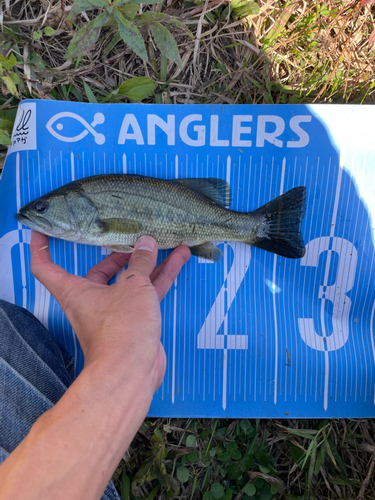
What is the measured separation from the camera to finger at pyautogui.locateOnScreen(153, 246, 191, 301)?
92.5 inches

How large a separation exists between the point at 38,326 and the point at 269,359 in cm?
195

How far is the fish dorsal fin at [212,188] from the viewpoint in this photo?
8.12 ft

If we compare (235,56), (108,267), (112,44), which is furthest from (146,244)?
(235,56)

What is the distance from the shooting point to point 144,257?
197 centimetres

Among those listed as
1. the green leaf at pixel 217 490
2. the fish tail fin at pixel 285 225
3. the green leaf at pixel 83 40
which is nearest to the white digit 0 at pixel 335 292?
the fish tail fin at pixel 285 225

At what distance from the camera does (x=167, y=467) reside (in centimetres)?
255

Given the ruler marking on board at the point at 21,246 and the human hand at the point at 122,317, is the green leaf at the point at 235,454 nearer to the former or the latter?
the human hand at the point at 122,317

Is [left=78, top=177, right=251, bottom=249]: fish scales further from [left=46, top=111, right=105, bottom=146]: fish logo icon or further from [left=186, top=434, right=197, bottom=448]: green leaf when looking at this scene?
[left=186, top=434, right=197, bottom=448]: green leaf

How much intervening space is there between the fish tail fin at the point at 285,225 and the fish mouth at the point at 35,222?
1.66 metres

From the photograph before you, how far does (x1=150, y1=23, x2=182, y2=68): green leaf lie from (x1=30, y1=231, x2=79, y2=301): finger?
175 cm

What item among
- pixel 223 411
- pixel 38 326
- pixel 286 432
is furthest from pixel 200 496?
pixel 38 326

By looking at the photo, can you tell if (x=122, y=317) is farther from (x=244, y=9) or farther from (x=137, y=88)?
(x=244, y=9)

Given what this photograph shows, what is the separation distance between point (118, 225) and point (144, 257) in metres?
0.51

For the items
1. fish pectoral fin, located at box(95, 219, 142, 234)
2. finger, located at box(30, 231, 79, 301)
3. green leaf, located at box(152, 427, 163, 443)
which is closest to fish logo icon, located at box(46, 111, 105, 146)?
fish pectoral fin, located at box(95, 219, 142, 234)
